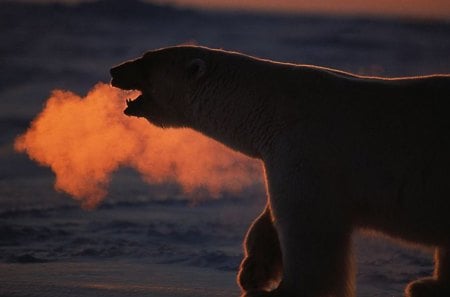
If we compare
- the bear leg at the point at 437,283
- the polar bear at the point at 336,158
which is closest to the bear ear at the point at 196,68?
the polar bear at the point at 336,158

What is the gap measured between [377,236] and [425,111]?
994mm

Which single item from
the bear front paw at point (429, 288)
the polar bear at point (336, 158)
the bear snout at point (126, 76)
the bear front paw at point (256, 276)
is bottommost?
the bear front paw at point (429, 288)

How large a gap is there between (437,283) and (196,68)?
2.59m

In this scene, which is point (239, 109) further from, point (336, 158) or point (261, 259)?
point (261, 259)

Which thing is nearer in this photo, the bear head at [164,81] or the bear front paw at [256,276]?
the bear front paw at [256,276]

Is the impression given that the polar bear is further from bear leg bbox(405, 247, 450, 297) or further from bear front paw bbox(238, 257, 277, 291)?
bear leg bbox(405, 247, 450, 297)

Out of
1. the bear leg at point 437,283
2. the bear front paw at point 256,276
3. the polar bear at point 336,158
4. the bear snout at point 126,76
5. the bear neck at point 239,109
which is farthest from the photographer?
the bear snout at point 126,76

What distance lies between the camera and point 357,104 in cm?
824

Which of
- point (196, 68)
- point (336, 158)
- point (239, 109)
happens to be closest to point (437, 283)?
point (336, 158)

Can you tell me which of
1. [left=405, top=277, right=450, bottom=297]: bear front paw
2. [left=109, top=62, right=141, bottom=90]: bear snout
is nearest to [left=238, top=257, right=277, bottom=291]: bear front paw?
[left=405, top=277, right=450, bottom=297]: bear front paw

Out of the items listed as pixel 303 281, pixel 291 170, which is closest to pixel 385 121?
pixel 291 170

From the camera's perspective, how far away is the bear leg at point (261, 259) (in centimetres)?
869

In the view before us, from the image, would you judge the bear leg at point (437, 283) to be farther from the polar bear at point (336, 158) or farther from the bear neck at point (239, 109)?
the bear neck at point (239, 109)

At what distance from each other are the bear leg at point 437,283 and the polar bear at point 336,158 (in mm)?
420
